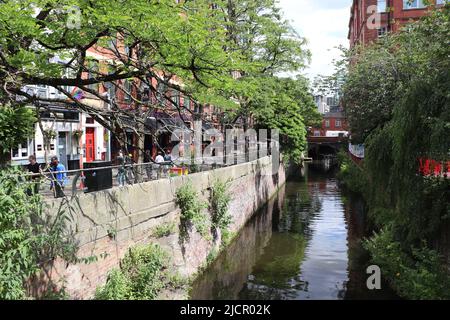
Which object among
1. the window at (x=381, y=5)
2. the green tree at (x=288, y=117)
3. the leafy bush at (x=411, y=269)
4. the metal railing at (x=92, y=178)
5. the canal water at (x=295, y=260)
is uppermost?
the window at (x=381, y=5)

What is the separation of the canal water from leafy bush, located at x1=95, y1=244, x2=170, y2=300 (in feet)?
7.34

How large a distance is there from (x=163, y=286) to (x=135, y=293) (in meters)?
1.27

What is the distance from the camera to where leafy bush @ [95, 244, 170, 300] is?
8.80 meters

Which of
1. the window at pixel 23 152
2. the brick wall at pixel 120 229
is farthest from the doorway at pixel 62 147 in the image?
the brick wall at pixel 120 229

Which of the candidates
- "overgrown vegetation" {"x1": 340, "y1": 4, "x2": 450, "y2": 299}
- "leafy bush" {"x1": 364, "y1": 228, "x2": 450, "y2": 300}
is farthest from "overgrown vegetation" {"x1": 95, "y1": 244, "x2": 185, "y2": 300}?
"overgrown vegetation" {"x1": 340, "y1": 4, "x2": 450, "y2": 299}

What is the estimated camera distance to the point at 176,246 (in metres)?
12.5

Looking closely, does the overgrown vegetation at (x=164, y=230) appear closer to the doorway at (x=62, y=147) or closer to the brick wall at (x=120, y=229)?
the brick wall at (x=120, y=229)

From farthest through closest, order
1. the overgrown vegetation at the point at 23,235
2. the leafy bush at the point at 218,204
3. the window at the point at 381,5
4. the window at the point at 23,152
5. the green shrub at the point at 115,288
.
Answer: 1. the window at the point at 381,5
2. the window at the point at 23,152
3. the leafy bush at the point at 218,204
4. the green shrub at the point at 115,288
5. the overgrown vegetation at the point at 23,235

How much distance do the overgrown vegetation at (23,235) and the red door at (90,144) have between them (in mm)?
16694

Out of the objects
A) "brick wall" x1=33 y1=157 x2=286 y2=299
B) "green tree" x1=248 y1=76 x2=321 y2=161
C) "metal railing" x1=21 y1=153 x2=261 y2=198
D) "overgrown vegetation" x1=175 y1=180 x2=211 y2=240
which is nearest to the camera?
"metal railing" x1=21 y1=153 x2=261 y2=198

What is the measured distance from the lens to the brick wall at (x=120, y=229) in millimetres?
8125

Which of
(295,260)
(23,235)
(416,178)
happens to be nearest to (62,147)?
(295,260)

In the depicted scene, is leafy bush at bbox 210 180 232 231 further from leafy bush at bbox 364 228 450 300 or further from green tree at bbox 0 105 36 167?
green tree at bbox 0 105 36 167

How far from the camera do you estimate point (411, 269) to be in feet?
36.2
